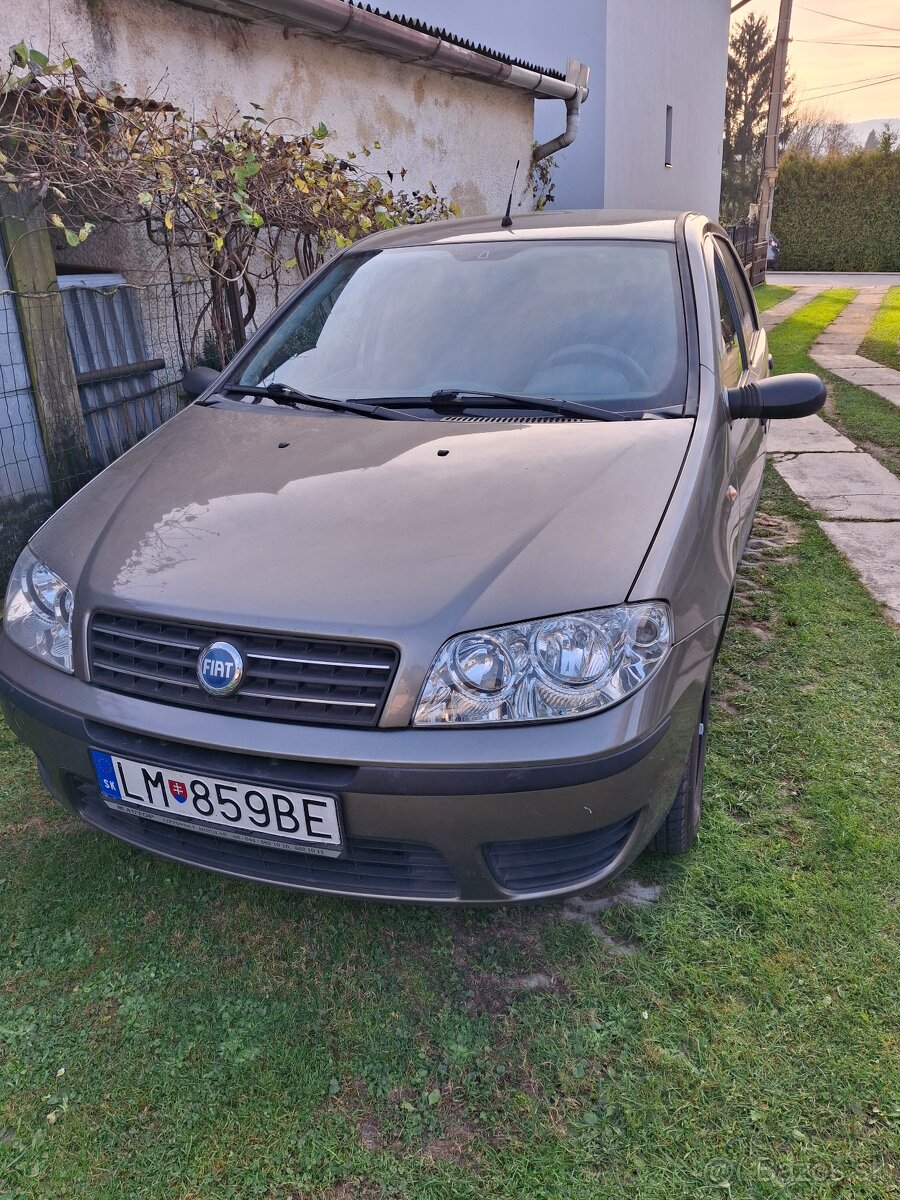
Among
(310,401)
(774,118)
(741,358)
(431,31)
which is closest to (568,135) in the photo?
(431,31)

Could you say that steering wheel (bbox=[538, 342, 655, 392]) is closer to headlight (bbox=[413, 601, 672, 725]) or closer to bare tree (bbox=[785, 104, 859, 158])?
headlight (bbox=[413, 601, 672, 725])

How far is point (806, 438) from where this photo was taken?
6.70 metres

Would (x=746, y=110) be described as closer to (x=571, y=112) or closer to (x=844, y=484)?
(x=571, y=112)

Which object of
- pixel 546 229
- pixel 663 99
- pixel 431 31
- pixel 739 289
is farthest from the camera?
pixel 663 99

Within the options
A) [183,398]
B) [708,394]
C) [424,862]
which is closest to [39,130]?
[183,398]

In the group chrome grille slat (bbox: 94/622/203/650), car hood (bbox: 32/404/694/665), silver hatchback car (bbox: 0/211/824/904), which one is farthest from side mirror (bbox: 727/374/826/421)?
chrome grille slat (bbox: 94/622/203/650)

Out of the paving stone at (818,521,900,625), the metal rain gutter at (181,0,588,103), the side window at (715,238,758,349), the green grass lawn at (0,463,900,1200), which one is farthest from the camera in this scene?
the metal rain gutter at (181,0,588,103)

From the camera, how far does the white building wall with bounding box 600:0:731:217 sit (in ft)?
40.0

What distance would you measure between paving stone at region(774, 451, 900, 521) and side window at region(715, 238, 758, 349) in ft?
4.49

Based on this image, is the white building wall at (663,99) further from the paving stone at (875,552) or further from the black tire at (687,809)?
the black tire at (687,809)

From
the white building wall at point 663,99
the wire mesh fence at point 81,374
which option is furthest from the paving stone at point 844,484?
the white building wall at point 663,99

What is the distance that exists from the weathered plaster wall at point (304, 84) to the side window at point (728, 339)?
329cm

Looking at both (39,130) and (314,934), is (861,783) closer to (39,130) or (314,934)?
(314,934)

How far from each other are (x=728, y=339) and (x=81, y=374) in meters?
2.98
